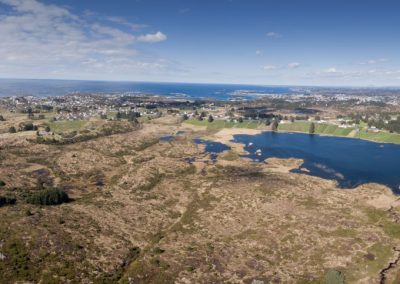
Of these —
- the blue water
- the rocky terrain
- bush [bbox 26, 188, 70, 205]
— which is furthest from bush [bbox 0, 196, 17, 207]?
the blue water

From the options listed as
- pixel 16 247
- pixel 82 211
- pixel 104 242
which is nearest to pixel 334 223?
pixel 104 242

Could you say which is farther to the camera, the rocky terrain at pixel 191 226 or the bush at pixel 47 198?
the bush at pixel 47 198

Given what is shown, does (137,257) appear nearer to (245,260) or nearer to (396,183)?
(245,260)

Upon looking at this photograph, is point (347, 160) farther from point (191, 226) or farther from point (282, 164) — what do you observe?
point (191, 226)

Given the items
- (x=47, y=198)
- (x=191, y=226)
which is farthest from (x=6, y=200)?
(x=191, y=226)

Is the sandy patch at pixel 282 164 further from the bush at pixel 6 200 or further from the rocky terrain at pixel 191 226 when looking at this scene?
the bush at pixel 6 200

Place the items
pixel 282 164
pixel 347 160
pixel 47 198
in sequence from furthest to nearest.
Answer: pixel 347 160 → pixel 282 164 → pixel 47 198

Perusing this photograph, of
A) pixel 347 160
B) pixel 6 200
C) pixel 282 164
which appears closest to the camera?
pixel 6 200

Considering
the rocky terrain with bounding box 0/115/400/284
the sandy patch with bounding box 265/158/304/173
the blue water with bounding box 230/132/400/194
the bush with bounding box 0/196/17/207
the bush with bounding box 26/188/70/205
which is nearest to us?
the rocky terrain with bounding box 0/115/400/284

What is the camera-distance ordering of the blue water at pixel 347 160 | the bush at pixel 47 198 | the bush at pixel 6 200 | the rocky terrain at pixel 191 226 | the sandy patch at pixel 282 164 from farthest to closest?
the sandy patch at pixel 282 164
the blue water at pixel 347 160
the bush at pixel 47 198
the bush at pixel 6 200
the rocky terrain at pixel 191 226

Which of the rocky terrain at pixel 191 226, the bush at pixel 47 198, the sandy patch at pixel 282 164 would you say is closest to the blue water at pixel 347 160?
the sandy patch at pixel 282 164

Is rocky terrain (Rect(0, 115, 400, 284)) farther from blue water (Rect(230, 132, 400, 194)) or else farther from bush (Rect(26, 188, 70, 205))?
blue water (Rect(230, 132, 400, 194))
